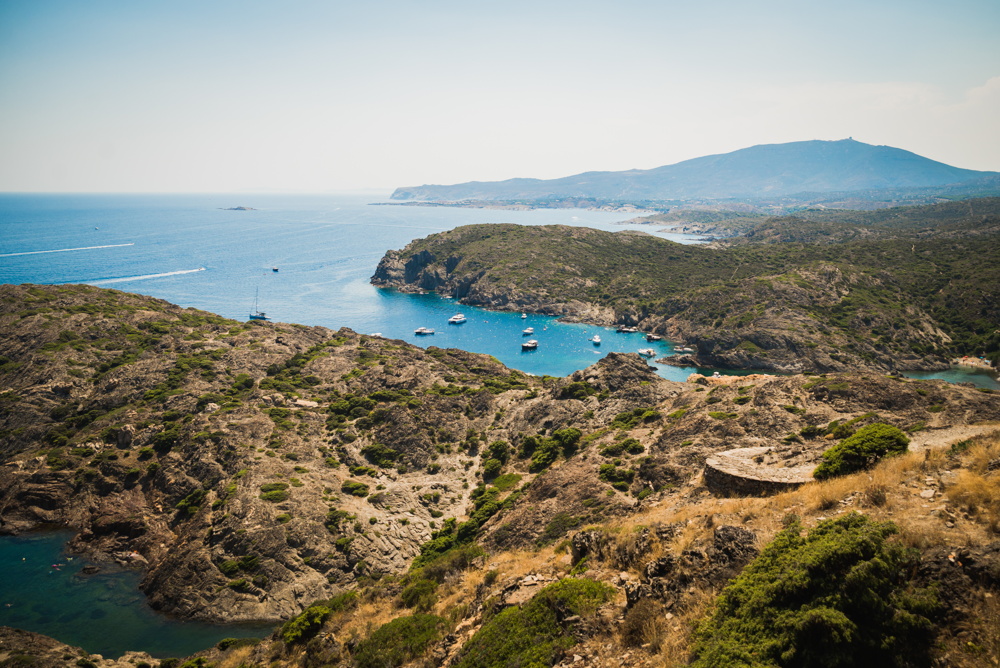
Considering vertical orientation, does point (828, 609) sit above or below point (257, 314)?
above

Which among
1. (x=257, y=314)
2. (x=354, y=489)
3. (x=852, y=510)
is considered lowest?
(x=354, y=489)

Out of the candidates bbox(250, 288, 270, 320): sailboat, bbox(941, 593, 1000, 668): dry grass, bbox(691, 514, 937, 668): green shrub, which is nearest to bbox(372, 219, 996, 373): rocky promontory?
bbox(250, 288, 270, 320): sailboat

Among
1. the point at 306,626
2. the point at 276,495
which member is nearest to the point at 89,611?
the point at 276,495

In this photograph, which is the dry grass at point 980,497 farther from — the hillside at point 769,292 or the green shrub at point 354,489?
the hillside at point 769,292

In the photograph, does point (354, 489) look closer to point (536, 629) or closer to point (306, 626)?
point (306, 626)

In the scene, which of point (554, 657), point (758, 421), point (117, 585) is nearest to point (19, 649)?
point (117, 585)

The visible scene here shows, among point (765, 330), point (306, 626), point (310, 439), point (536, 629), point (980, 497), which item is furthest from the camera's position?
point (765, 330)

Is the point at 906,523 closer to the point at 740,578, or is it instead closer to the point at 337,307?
the point at 740,578
